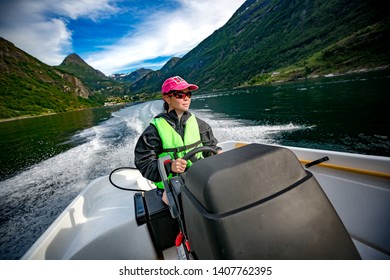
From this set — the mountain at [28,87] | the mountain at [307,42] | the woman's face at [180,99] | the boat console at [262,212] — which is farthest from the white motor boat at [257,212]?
the mountain at [28,87]

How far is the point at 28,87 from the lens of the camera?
8944cm

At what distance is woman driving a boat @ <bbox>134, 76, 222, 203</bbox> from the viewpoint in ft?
6.80

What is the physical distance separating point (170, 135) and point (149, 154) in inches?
11.9

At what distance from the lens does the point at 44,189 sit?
577 cm

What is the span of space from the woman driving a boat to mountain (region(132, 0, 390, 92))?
5483 centimetres

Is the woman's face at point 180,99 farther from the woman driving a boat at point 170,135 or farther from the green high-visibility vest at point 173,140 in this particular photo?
the green high-visibility vest at point 173,140

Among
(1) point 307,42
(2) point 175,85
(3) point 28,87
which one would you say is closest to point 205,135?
(2) point 175,85

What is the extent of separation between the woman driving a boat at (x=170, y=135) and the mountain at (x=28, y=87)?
79.7 m

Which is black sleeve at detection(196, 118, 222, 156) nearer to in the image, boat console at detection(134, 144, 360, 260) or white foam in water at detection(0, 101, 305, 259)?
boat console at detection(134, 144, 360, 260)

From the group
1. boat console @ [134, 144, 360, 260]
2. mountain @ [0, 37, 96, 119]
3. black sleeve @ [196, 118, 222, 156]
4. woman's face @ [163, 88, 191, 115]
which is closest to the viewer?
boat console @ [134, 144, 360, 260]

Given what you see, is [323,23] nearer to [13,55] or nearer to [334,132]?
[334,132]

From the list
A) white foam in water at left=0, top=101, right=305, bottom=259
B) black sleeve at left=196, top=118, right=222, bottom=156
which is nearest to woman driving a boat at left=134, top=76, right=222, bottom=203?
black sleeve at left=196, top=118, right=222, bottom=156

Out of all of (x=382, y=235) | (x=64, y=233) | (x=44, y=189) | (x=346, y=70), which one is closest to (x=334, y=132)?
(x=382, y=235)

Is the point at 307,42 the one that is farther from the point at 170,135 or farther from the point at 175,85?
the point at 170,135
